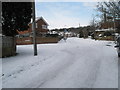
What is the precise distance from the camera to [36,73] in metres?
8.16

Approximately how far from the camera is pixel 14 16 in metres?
16.0

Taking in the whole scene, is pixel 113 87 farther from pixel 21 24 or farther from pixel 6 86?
pixel 21 24

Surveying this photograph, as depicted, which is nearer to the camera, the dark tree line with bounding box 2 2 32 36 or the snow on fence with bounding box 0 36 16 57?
the snow on fence with bounding box 0 36 16 57

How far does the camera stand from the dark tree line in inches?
618

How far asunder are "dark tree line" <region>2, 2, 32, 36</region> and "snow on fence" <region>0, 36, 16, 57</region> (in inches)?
32.6

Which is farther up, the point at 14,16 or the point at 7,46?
the point at 14,16

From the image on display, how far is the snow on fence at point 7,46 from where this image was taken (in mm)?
14867

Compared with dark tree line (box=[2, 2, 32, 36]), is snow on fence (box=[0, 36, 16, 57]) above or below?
below

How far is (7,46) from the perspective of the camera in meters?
15.5

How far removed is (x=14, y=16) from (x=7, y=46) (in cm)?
283

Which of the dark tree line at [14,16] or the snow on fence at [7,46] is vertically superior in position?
the dark tree line at [14,16]


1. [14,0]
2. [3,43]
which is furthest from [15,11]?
[3,43]

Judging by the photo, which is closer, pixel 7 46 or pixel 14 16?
pixel 7 46

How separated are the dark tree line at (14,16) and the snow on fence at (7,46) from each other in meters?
0.83
